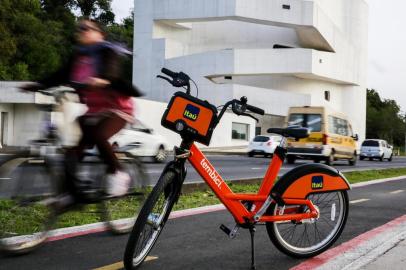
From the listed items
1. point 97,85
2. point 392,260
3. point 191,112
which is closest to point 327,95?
point 392,260

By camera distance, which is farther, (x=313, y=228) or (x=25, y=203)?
(x=313, y=228)

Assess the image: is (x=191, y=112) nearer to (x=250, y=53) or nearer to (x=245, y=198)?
(x=245, y=198)

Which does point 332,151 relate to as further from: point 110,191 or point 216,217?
point 110,191

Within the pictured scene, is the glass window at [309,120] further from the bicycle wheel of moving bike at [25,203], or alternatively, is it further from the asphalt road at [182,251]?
the bicycle wheel of moving bike at [25,203]

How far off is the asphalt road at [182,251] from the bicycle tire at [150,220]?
331 millimetres

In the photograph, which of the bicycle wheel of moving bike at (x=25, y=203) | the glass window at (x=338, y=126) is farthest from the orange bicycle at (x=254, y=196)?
the glass window at (x=338, y=126)

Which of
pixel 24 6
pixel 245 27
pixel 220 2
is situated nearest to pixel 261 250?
pixel 24 6

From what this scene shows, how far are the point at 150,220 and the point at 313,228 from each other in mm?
1591

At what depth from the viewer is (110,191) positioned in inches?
197

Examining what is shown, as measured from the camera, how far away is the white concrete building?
182ft

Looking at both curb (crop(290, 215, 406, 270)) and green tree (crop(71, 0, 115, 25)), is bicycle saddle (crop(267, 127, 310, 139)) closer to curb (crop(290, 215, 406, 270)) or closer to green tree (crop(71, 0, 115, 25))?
curb (crop(290, 215, 406, 270))

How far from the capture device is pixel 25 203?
15.1 ft

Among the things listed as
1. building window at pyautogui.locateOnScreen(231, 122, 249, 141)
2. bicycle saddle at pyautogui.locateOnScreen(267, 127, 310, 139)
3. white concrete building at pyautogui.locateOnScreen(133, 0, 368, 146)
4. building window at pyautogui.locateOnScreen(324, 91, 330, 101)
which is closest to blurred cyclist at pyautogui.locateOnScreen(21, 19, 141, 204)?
bicycle saddle at pyautogui.locateOnScreen(267, 127, 310, 139)

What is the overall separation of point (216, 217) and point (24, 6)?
45.4 metres
